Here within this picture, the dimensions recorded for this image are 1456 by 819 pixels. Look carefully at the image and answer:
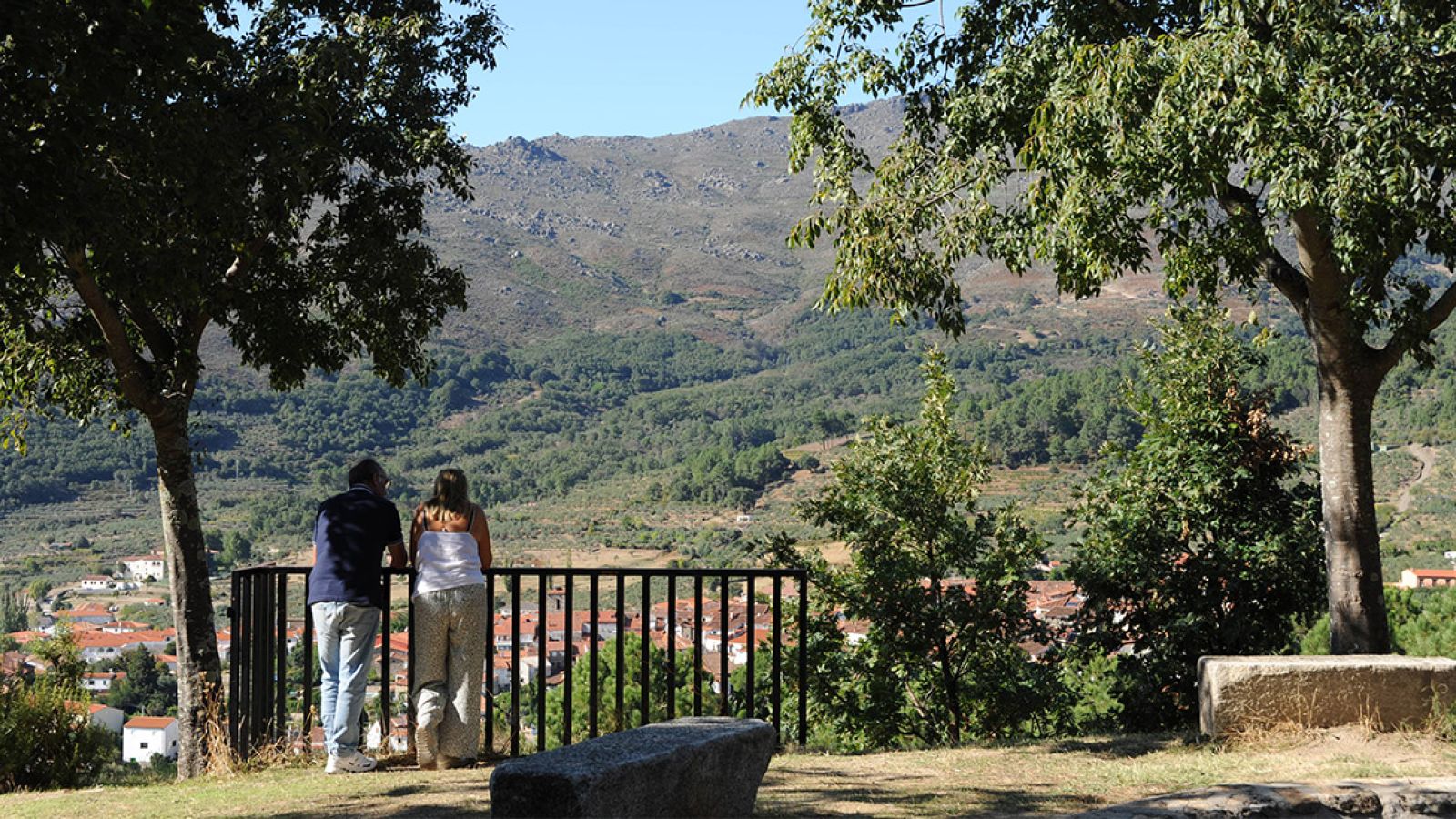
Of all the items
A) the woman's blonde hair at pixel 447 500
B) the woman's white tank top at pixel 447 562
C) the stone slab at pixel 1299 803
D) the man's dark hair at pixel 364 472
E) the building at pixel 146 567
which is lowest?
the building at pixel 146 567

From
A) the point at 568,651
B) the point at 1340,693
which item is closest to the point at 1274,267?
the point at 1340,693

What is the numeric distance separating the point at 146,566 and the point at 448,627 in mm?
70942

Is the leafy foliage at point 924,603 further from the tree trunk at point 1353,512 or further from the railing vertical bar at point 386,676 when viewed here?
the railing vertical bar at point 386,676

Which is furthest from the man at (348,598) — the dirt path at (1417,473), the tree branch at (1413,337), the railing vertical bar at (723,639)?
the dirt path at (1417,473)

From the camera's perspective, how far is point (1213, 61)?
24.9ft

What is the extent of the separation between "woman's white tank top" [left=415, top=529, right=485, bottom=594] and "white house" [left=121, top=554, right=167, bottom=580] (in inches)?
2700

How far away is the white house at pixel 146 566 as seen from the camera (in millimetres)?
70406

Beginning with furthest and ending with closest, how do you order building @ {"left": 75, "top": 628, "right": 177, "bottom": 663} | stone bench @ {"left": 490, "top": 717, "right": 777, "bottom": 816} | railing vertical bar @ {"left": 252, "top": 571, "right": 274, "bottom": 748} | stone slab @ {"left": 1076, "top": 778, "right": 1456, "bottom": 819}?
building @ {"left": 75, "top": 628, "right": 177, "bottom": 663} → railing vertical bar @ {"left": 252, "top": 571, "right": 274, "bottom": 748} → stone slab @ {"left": 1076, "top": 778, "right": 1456, "bottom": 819} → stone bench @ {"left": 490, "top": 717, "right": 777, "bottom": 816}

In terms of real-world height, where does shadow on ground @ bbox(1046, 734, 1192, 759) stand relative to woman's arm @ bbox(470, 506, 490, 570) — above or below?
below

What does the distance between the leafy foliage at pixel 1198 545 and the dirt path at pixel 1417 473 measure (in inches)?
1600

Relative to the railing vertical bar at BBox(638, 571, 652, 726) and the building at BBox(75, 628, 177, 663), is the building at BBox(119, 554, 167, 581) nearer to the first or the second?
the building at BBox(75, 628, 177, 663)

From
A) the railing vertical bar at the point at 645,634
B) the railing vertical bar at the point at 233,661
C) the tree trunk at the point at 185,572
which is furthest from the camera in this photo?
the tree trunk at the point at 185,572

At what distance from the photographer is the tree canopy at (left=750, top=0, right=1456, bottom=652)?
7547mm

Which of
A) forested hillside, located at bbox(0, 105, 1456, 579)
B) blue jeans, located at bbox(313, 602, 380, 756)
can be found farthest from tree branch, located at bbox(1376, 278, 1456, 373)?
forested hillside, located at bbox(0, 105, 1456, 579)
